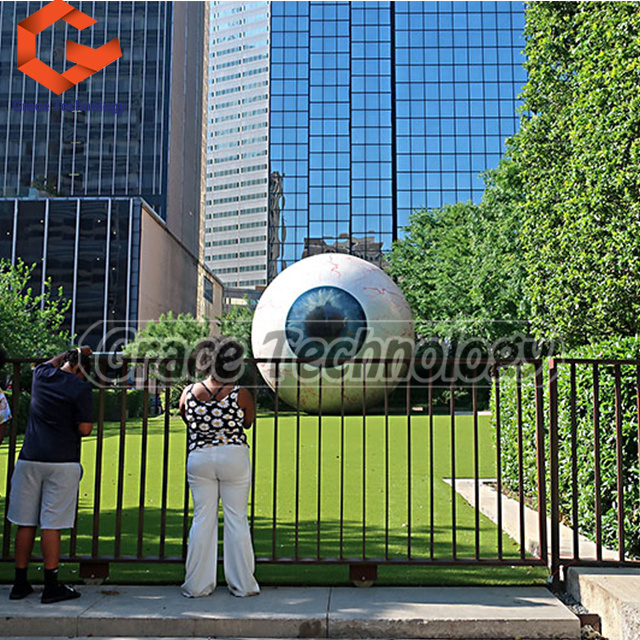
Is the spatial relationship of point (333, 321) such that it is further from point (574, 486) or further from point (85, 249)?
point (85, 249)

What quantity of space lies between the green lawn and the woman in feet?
0.98

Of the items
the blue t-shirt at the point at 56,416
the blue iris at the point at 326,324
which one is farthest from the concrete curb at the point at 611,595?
the blue iris at the point at 326,324

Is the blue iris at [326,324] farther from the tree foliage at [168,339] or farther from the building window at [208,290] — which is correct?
the building window at [208,290]

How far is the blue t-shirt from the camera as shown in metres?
5.03

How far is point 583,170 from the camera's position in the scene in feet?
25.9

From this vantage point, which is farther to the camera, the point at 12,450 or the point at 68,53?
the point at 68,53

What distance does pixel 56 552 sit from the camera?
5.02 metres

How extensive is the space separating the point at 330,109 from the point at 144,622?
79384mm

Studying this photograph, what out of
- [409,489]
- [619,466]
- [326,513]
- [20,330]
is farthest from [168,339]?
[619,466]

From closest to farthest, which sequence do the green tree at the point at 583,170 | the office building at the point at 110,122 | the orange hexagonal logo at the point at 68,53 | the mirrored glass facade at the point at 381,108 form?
the green tree at the point at 583,170, the orange hexagonal logo at the point at 68,53, the office building at the point at 110,122, the mirrored glass facade at the point at 381,108

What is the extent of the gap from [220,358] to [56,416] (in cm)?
125

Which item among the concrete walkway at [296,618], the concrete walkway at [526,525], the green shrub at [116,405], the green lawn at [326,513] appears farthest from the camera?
the green shrub at [116,405]

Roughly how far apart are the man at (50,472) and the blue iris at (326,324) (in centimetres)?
1560

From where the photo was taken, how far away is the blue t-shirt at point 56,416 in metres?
5.03
